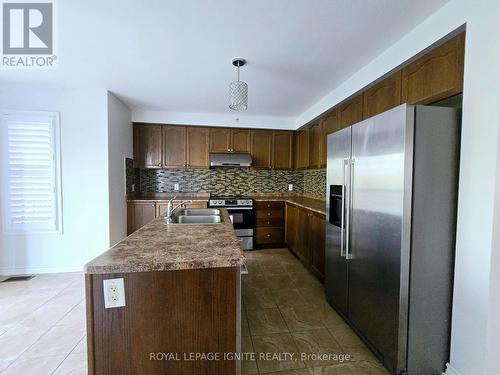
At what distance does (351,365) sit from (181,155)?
3655mm

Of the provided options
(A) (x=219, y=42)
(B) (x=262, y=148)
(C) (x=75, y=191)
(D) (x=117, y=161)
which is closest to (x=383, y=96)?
(A) (x=219, y=42)

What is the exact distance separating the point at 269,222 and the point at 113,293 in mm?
3208

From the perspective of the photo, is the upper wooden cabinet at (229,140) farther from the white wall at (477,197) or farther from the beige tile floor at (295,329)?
the white wall at (477,197)

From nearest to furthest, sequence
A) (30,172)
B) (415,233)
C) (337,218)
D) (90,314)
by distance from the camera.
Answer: (90,314) < (415,233) < (337,218) < (30,172)

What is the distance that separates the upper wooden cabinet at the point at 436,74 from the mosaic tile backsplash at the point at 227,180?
2320 mm

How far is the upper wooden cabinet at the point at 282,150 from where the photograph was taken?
14.8 ft

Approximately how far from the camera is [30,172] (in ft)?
9.83

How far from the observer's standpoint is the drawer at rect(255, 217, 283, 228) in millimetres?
4105

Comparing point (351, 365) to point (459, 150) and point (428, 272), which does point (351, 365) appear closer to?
point (428, 272)

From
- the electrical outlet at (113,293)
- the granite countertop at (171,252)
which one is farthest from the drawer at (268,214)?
the electrical outlet at (113,293)

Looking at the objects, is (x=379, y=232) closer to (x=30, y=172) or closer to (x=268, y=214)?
(x=268, y=214)

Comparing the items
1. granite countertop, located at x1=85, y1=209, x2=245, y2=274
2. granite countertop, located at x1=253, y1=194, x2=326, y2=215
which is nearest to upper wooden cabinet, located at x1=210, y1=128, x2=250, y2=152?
granite countertop, located at x1=253, y1=194, x2=326, y2=215

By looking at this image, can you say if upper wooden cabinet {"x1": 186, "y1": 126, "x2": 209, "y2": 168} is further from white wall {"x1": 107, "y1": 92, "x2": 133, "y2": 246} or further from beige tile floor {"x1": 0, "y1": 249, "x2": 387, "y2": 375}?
beige tile floor {"x1": 0, "y1": 249, "x2": 387, "y2": 375}

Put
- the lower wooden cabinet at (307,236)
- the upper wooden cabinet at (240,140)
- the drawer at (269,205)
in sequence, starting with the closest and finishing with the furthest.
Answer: the lower wooden cabinet at (307,236) < the drawer at (269,205) < the upper wooden cabinet at (240,140)
